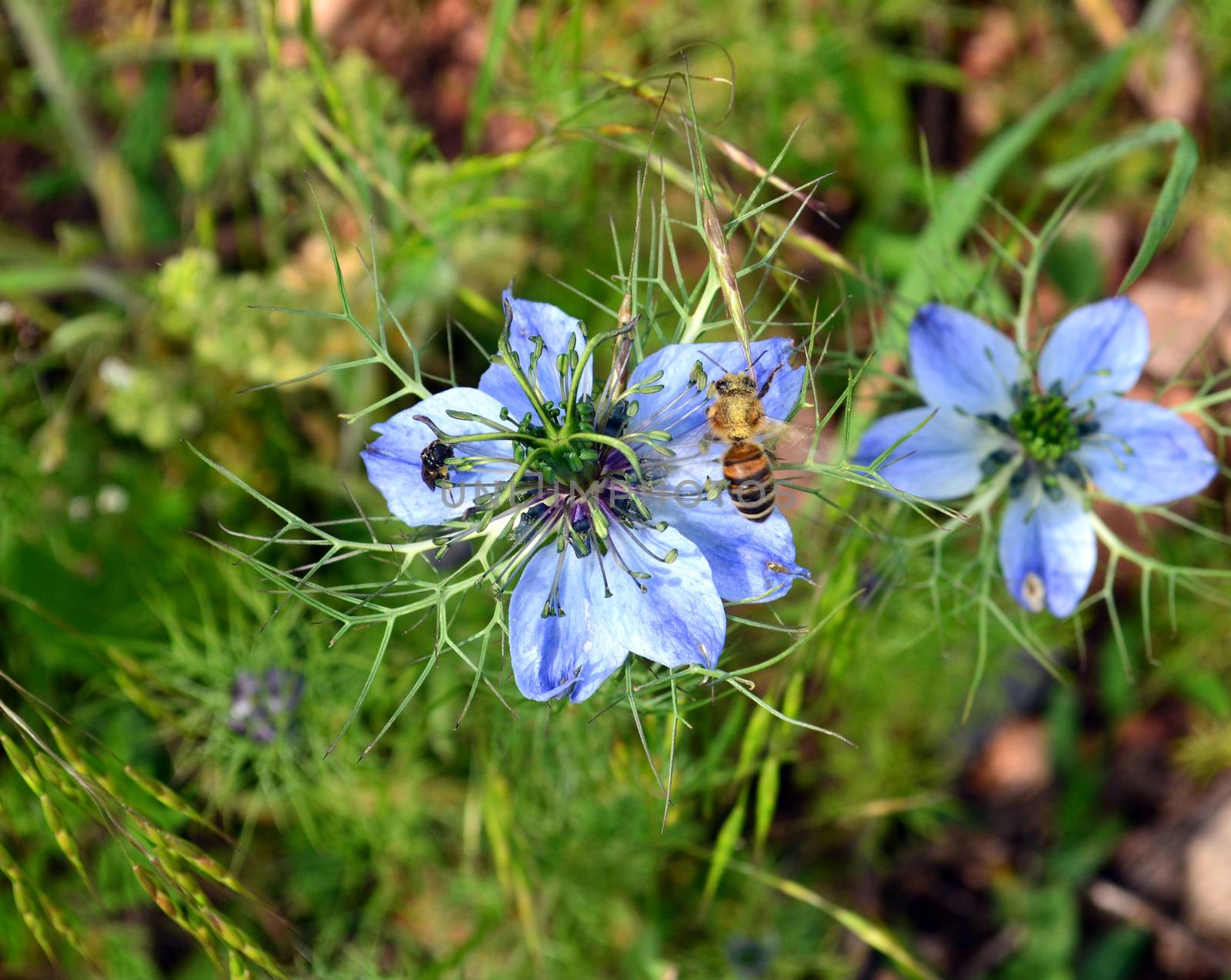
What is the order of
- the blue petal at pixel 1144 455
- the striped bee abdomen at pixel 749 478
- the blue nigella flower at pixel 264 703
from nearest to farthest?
the striped bee abdomen at pixel 749 478, the blue petal at pixel 1144 455, the blue nigella flower at pixel 264 703

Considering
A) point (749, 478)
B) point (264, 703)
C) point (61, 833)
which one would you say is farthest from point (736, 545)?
point (264, 703)

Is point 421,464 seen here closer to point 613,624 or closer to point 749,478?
point 613,624

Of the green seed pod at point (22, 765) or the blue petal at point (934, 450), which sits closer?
the green seed pod at point (22, 765)

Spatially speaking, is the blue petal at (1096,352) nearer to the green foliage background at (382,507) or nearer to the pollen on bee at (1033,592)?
the green foliage background at (382,507)

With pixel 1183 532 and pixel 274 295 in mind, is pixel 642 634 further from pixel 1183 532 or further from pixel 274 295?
pixel 1183 532

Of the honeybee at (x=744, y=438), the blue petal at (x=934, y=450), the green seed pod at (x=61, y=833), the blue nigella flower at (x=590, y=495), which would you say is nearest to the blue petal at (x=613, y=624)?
the blue nigella flower at (x=590, y=495)

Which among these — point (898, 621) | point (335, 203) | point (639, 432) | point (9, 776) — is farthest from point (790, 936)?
point (335, 203)
